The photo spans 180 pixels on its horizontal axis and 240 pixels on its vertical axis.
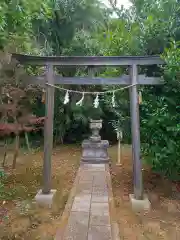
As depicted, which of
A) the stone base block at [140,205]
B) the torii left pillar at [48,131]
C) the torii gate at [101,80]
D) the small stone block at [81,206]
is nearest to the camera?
the small stone block at [81,206]

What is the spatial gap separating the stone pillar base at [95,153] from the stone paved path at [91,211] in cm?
141

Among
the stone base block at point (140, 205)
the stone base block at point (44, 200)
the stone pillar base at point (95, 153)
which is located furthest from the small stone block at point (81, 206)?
the stone pillar base at point (95, 153)

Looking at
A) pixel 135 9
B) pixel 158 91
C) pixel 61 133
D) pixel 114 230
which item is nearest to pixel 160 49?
pixel 158 91

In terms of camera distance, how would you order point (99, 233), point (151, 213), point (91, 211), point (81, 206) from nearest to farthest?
point (99, 233) < point (91, 211) < point (81, 206) < point (151, 213)

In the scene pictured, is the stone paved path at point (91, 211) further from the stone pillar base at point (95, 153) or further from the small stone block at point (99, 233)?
the stone pillar base at point (95, 153)

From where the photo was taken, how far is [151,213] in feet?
13.0

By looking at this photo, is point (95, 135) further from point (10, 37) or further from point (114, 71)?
point (10, 37)

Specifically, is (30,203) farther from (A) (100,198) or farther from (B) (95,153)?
(B) (95,153)

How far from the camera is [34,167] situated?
6.82 meters

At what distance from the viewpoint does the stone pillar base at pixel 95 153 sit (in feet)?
23.4

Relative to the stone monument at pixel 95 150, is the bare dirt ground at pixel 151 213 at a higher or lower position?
lower

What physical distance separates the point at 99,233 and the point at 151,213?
1.37 meters

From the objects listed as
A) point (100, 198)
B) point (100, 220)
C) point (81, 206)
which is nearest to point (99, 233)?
point (100, 220)

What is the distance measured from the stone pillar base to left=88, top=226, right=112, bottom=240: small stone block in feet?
13.2
